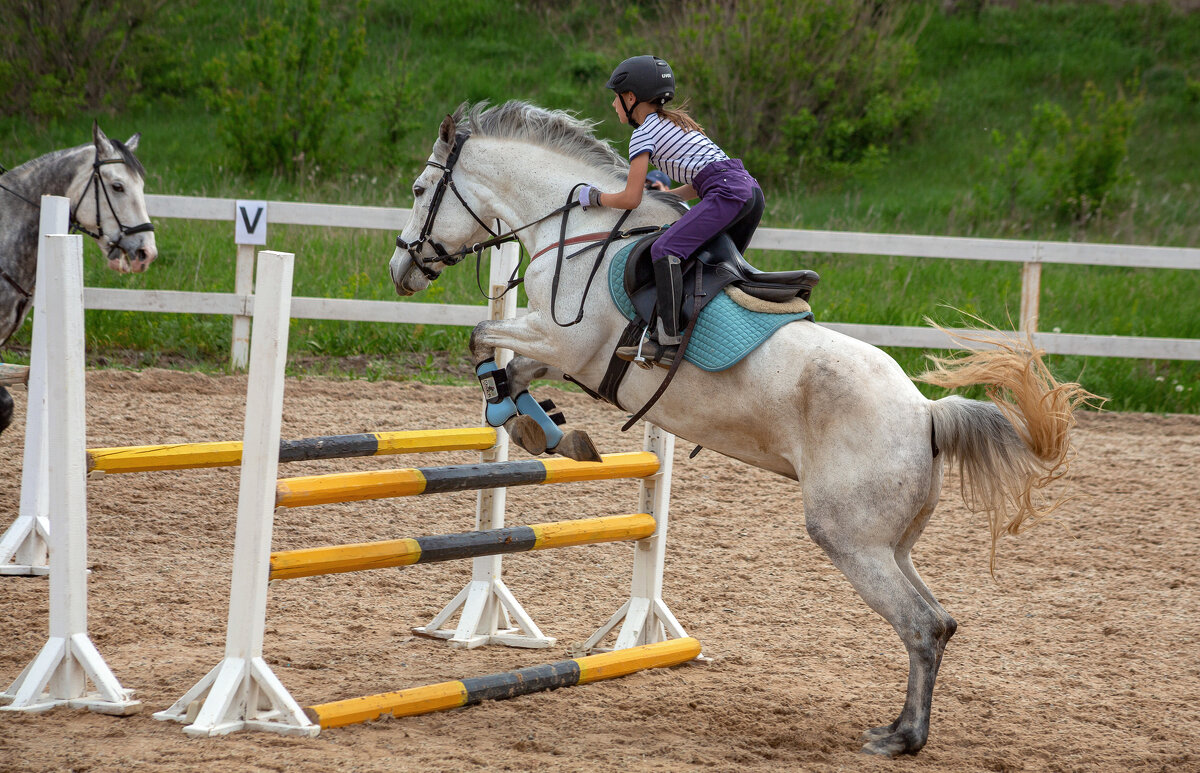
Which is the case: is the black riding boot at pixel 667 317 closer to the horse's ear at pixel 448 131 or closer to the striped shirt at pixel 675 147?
the striped shirt at pixel 675 147

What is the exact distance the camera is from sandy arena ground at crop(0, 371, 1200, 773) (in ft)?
11.2

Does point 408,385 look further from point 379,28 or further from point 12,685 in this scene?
point 379,28

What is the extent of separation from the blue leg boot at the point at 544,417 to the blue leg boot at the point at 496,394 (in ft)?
0.13

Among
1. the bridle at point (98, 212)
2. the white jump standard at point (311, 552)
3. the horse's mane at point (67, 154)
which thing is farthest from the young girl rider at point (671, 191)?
the bridle at point (98, 212)

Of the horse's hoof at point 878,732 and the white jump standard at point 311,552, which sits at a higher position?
the white jump standard at point 311,552

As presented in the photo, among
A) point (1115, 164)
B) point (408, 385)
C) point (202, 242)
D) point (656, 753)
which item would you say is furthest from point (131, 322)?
point (1115, 164)

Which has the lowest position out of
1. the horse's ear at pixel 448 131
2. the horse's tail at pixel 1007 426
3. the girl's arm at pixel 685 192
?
the horse's tail at pixel 1007 426

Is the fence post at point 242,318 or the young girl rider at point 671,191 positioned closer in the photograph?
the young girl rider at point 671,191

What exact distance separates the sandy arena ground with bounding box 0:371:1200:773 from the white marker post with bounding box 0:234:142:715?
11 cm

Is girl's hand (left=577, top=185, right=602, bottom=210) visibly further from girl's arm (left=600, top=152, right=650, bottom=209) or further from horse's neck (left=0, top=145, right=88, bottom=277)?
horse's neck (left=0, top=145, right=88, bottom=277)

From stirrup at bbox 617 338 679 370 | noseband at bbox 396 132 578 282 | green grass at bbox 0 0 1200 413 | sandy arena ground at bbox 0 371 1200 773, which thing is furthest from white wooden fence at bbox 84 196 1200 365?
stirrup at bbox 617 338 679 370

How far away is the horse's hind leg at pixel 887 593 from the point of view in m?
3.55

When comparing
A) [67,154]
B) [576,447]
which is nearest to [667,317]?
[576,447]

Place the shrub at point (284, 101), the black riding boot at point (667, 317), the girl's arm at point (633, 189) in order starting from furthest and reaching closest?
1. the shrub at point (284, 101)
2. the girl's arm at point (633, 189)
3. the black riding boot at point (667, 317)
